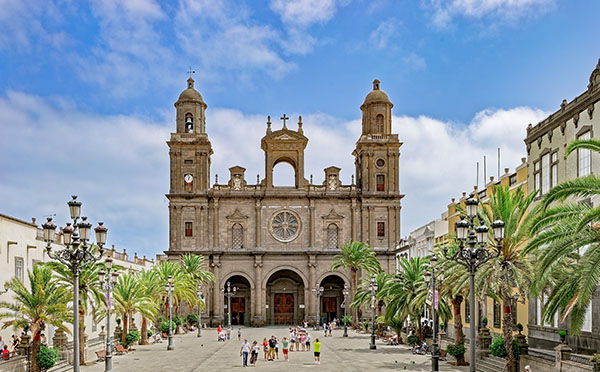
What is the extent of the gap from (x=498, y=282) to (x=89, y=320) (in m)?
35.0

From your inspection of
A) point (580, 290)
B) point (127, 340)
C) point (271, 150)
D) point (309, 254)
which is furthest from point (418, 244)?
point (580, 290)

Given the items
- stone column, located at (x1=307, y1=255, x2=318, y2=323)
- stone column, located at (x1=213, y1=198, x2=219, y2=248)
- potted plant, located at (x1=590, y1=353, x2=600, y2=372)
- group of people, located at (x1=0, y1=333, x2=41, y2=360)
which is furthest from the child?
stone column, located at (x1=213, y1=198, x2=219, y2=248)

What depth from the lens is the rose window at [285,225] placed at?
3051 inches

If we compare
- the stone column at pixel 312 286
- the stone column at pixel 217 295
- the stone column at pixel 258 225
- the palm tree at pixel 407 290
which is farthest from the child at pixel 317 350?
the stone column at pixel 258 225

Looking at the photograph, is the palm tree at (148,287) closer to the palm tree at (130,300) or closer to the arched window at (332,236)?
the palm tree at (130,300)

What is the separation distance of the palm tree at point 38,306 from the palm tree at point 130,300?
11.6 meters

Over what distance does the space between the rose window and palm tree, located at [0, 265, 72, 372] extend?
46.6m

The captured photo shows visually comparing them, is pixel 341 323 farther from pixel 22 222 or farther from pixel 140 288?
pixel 22 222

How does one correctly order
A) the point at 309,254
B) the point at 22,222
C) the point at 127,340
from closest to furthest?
the point at 22,222 → the point at 127,340 → the point at 309,254

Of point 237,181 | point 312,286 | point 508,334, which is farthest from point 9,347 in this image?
point 237,181

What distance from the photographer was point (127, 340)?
1735 inches

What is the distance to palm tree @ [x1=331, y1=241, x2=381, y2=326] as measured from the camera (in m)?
69.1

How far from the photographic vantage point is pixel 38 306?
1200 inches

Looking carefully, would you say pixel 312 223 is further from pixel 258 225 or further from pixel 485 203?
pixel 485 203
